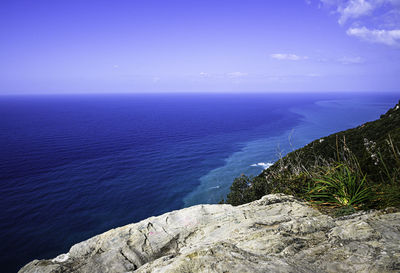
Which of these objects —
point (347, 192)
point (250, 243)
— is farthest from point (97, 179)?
point (347, 192)

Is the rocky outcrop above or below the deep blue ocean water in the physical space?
above

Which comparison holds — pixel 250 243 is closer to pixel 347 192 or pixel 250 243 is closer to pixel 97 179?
pixel 347 192

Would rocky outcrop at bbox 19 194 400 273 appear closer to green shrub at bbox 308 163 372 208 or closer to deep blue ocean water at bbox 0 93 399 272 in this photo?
green shrub at bbox 308 163 372 208

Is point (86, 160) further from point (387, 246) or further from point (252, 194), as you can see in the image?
point (387, 246)

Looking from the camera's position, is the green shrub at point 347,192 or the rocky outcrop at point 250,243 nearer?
the rocky outcrop at point 250,243

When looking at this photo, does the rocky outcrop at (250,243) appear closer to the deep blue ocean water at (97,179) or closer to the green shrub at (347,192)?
the green shrub at (347,192)

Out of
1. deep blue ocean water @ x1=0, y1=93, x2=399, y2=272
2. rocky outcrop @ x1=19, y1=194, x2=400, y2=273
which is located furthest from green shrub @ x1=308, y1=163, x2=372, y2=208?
deep blue ocean water @ x1=0, y1=93, x2=399, y2=272

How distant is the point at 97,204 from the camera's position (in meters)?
31.9

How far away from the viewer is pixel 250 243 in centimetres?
374

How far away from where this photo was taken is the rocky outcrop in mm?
2801

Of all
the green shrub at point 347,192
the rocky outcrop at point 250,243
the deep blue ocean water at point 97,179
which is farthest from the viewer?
the deep blue ocean water at point 97,179

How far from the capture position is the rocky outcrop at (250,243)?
2801 mm

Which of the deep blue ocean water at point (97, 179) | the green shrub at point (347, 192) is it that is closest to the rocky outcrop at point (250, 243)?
the green shrub at point (347, 192)

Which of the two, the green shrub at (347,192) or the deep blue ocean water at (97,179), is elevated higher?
the green shrub at (347,192)
